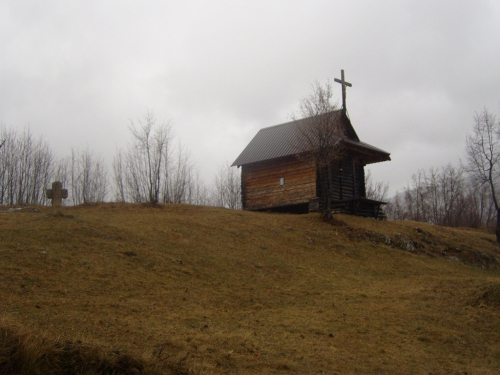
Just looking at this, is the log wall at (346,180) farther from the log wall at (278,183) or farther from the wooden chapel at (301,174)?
the log wall at (278,183)

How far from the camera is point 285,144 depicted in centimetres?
2989

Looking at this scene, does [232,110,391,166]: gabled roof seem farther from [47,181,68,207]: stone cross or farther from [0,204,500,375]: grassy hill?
[47,181,68,207]: stone cross

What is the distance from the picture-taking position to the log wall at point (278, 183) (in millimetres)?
27766

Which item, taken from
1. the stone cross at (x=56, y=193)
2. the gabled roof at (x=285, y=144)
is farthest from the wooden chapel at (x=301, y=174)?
the stone cross at (x=56, y=193)

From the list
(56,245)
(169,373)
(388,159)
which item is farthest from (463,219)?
(169,373)

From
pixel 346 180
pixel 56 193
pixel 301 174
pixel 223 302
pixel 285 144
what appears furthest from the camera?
pixel 285 144

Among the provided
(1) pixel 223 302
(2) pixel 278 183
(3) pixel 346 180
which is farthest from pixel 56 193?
(3) pixel 346 180

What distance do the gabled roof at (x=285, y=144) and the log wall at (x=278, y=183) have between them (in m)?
0.56

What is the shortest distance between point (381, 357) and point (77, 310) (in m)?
5.97

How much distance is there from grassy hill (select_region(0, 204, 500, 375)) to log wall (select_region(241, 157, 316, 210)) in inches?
260

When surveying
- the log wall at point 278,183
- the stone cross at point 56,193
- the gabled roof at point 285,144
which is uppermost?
the gabled roof at point 285,144

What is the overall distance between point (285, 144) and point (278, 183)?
8.72ft

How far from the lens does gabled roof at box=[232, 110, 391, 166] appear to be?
2852 centimetres

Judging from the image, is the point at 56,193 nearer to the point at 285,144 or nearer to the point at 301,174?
the point at 301,174
